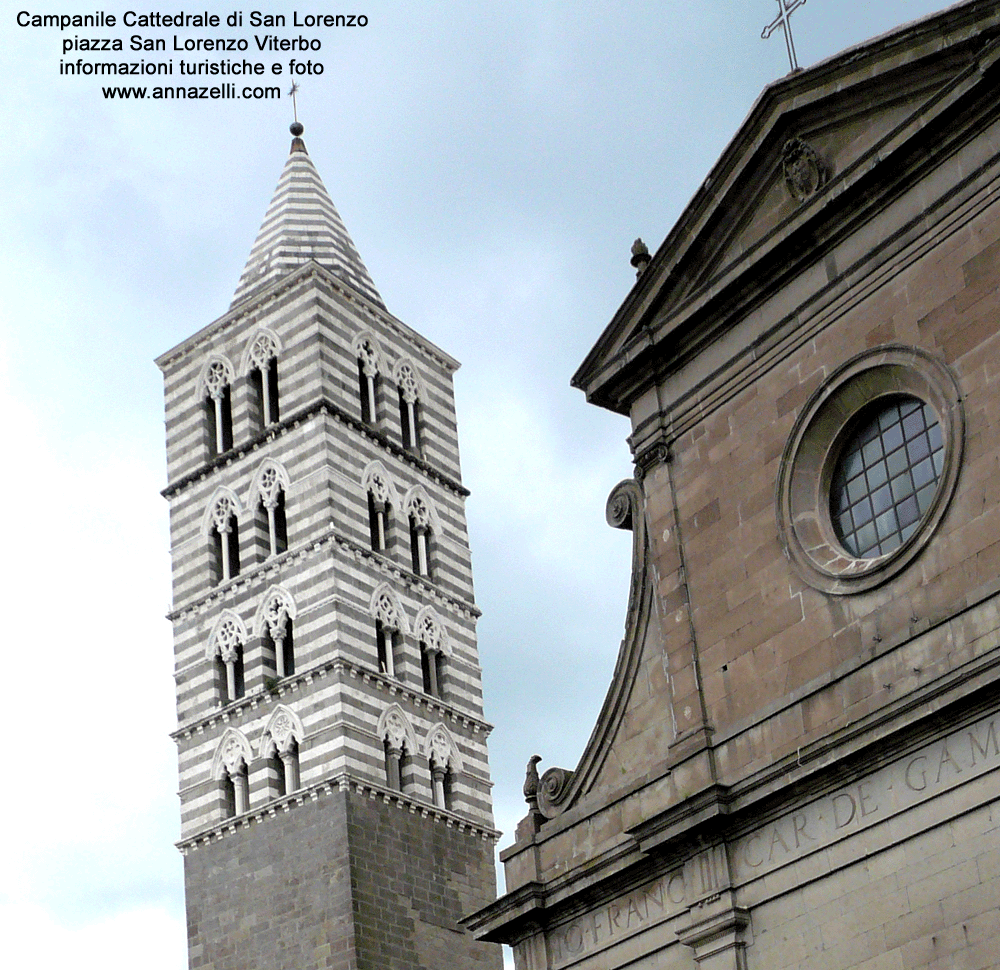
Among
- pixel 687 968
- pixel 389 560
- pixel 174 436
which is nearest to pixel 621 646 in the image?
pixel 687 968

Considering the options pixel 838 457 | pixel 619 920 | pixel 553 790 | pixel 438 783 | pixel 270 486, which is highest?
pixel 270 486

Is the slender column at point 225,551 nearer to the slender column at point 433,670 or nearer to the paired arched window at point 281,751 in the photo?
the paired arched window at point 281,751

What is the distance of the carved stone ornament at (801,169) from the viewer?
17.0 metres

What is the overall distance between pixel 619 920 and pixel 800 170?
773 centimetres

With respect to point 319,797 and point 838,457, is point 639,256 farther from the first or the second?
point 319,797

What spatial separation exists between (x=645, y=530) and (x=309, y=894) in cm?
1732

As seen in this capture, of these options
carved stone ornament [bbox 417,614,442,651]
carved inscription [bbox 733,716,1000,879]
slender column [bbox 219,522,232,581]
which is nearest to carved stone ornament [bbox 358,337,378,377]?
slender column [bbox 219,522,232,581]

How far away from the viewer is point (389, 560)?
37156 millimetres

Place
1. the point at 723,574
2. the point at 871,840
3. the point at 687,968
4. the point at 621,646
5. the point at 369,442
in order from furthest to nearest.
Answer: the point at 369,442, the point at 621,646, the point at 723,574, the point at 687,968, the point at 871,840

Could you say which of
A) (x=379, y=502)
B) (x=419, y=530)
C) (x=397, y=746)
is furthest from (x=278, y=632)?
(x=419, y=530)

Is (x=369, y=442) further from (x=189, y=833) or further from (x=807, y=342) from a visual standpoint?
(x=807, y=342)

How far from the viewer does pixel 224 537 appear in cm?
3809

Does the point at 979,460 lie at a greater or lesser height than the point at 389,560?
lesser

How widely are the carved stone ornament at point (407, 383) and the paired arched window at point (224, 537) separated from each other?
16.6 ft
